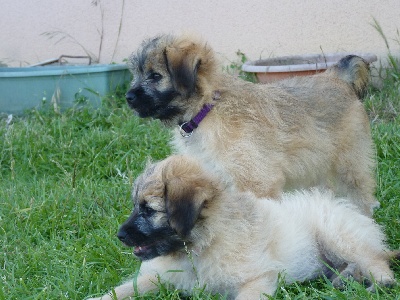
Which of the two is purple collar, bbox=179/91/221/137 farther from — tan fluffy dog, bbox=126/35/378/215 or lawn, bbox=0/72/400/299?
Result: lawn, bbox=0/72/400/299

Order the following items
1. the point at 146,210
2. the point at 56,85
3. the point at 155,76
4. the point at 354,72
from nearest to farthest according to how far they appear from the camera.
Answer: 1. the point at 146,210
2. the point at 155,76
3. the point at 354,72
4. the point at 56,85

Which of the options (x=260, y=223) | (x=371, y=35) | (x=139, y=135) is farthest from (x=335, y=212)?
(x=371, y=35)

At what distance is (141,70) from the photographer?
17.0 feet

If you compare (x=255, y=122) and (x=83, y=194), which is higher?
(x=255, y=122)

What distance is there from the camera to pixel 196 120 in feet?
16.5

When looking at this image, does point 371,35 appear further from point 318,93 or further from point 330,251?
point 330,251

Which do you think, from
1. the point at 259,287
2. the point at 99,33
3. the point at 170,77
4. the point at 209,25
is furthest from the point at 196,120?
the point at 99,33

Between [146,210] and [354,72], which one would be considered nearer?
[146,210]

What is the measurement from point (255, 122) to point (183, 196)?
1.44 meters

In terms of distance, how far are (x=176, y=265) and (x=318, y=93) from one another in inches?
84.6

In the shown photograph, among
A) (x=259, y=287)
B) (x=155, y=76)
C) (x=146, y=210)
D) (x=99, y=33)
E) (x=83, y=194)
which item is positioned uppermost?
(x=155, y=76)

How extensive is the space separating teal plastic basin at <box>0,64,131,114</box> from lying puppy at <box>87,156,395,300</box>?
478cm

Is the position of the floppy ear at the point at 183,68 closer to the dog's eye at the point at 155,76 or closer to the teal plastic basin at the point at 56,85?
the dog's eye at the point at 155,76

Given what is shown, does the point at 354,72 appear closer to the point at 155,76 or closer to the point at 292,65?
the point at 292,65
